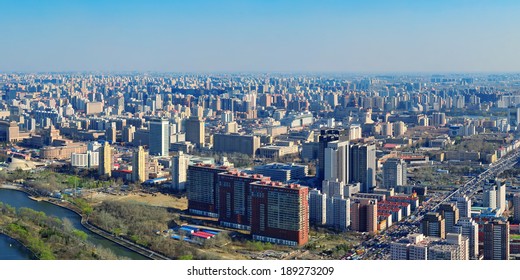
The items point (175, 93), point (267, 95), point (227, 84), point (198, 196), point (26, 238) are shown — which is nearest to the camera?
point (26, 238)

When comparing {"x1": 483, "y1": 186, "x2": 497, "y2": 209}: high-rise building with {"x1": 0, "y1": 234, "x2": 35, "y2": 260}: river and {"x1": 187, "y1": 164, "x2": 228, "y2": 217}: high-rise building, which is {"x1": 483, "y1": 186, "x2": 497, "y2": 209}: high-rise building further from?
{"x1": 0, "y1": 234, "x2": 35, "y2": 260}: river

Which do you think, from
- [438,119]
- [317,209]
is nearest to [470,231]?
[317,209]

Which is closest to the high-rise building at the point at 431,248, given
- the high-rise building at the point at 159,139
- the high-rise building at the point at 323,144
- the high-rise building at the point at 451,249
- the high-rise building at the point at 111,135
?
the high-rise building at the point at 451,249

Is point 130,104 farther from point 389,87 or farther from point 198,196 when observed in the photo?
point 198,196

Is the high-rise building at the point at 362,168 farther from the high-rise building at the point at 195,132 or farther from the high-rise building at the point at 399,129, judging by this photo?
the high-rise building at the point at 399,129

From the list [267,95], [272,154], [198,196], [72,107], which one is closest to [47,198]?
[198,196]
